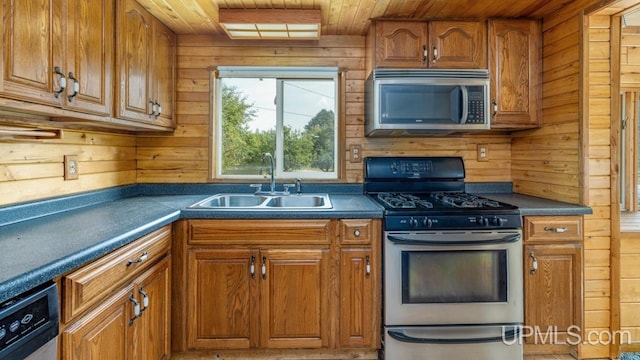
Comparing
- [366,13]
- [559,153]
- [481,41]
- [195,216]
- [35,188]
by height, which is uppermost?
[366,13]

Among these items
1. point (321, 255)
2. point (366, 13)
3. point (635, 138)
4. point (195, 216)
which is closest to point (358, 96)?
point (366, 13)

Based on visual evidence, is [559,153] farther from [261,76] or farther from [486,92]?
[261,76]

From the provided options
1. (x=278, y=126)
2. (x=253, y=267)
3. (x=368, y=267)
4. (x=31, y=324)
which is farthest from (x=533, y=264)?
(x=31, y=324)

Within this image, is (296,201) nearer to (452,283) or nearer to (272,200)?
(272,200)

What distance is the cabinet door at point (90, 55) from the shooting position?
138 cm

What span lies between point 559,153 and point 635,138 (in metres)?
1.05

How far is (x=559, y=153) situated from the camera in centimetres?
216

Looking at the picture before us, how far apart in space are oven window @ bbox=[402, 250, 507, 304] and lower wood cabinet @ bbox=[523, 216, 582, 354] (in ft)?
0.66

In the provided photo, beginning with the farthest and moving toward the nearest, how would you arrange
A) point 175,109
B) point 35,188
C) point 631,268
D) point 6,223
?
point 175,109 → point 631,268 → point 35,188 → point 6,223

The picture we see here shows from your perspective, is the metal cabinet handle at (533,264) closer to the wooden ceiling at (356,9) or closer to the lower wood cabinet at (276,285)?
the lower wood cabinet at (276,285)

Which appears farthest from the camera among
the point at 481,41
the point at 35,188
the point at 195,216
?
the point at 481,41

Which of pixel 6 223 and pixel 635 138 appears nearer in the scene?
pixel 6 223

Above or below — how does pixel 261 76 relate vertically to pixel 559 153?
above

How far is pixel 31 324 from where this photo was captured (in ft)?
2.92
